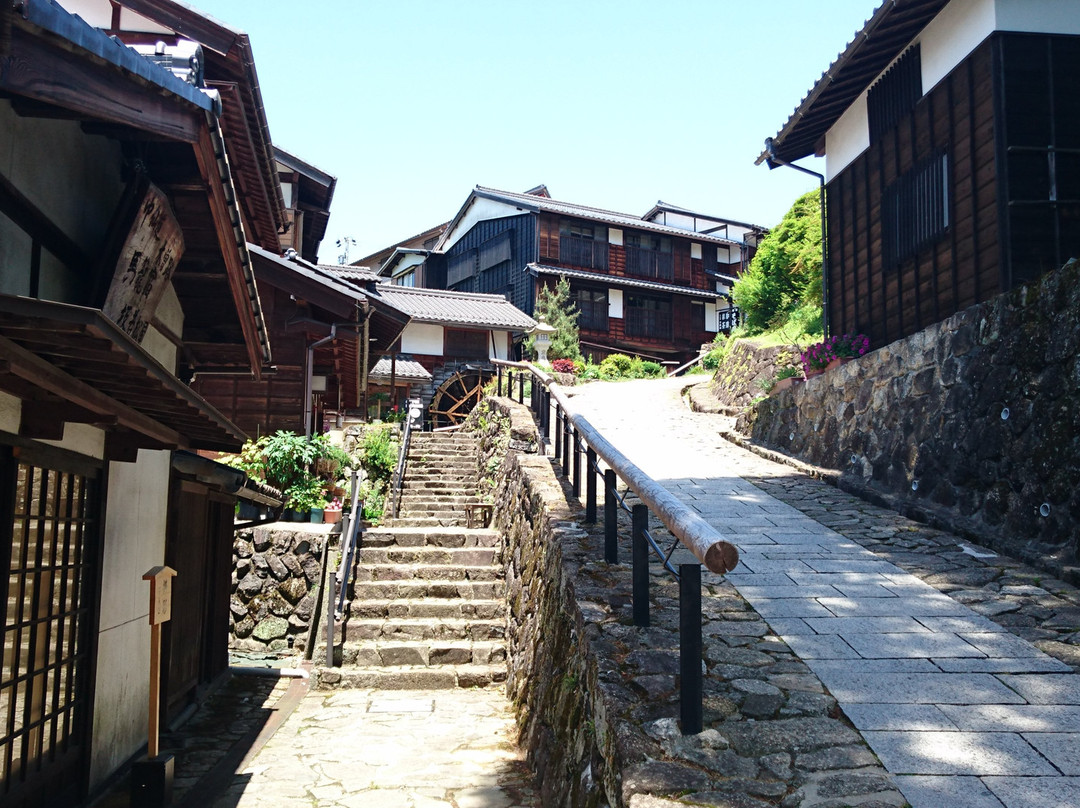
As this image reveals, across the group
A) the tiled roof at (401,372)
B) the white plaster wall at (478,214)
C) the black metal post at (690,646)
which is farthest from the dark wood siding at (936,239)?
the white plaster wall at (478,214)

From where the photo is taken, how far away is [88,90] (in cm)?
376

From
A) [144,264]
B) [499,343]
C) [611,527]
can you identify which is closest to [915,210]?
[611,527]

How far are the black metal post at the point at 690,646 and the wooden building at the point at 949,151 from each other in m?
7.54

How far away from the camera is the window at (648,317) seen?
38.2 metres

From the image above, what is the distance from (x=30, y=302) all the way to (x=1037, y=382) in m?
8.21

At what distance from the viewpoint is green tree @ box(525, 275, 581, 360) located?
3316 cm

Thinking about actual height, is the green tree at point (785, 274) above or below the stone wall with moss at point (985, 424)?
above

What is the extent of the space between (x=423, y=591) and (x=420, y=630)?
79 cm

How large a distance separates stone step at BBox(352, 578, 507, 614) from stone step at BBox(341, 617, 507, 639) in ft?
1.88

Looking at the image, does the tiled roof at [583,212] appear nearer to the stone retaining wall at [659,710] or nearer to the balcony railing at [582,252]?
the balcony railing at [582,252]

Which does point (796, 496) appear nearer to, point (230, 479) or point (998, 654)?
point (998, 654)

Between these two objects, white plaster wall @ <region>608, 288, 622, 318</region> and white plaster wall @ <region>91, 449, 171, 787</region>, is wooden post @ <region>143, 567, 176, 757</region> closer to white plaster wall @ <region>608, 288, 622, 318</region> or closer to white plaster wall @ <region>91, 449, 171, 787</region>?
white plaster wall @ <region>91, 449, 171, 787</region>

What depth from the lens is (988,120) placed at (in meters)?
10.2

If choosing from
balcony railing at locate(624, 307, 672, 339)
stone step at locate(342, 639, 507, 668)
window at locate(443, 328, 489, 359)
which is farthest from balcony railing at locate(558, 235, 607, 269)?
stone step at locate(342, 639, 507, 668)
